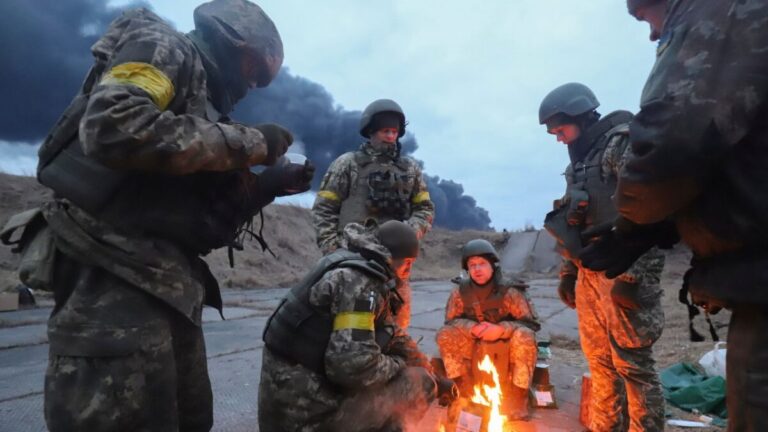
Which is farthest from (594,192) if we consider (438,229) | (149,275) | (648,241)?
(438,229)

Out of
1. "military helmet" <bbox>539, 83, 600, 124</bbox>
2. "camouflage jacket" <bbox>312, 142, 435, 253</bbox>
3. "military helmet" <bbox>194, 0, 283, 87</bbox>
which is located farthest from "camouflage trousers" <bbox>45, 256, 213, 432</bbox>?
"military helmet" <bbox>539, 83, 600, 124</bbox>

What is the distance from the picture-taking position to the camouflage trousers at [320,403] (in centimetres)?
250

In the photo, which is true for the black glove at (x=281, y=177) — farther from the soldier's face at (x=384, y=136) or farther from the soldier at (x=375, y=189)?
the soldier's face at (x=384, y=136)

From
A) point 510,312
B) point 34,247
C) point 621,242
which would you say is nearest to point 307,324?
point 34,247

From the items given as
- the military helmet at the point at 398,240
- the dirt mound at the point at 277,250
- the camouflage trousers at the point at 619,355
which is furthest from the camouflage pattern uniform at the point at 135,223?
the dirt mound at the point at 277,250

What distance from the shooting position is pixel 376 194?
4.30 m

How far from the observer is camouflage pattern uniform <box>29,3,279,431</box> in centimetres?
158

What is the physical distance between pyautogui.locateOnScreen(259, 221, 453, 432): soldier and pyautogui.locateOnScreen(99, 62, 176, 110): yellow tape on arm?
1231 mm

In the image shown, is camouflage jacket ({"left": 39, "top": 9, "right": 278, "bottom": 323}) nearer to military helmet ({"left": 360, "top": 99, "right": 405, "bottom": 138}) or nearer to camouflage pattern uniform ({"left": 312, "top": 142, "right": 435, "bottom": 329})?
camouflage pattern uniform ({"left": 312, "top": 142, "right": 435, "bottom": 329})

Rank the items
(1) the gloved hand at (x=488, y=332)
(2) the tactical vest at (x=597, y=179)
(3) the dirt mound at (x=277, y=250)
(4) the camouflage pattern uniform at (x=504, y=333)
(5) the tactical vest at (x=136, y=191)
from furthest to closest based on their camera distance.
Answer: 1. (3) the dirt mound at (x=277, y=250)
2. (1) the gloved hand at (x=488, y=332)
3. (4) the camouflage pattern uniform at (x=504, y=333)
4. (2) the tactical vest at (x=597, y=179)
5. (5) the tactical vest at (x=136, y=191)

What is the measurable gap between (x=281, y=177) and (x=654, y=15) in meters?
1.86

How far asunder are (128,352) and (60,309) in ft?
1.02

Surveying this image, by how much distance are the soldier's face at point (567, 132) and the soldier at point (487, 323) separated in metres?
1.25

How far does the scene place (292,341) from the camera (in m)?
2.56
